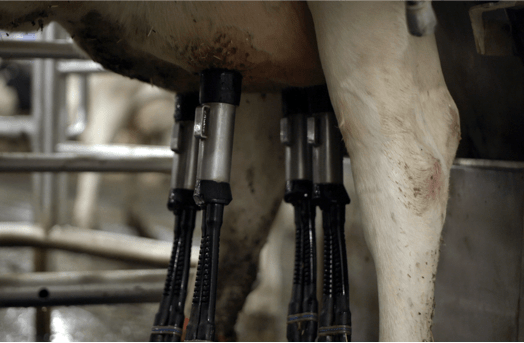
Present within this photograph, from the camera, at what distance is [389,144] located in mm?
608

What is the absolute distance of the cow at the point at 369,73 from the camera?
604 millimetres

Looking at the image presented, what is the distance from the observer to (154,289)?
1.08 meters

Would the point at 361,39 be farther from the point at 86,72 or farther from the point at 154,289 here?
the point at 86,72

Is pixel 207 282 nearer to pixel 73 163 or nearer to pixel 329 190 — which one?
pixel 329 190

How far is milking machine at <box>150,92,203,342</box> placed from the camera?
738mm

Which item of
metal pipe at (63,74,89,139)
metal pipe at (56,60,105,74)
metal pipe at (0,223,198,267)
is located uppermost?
metal pipe at (63,74,89,139)

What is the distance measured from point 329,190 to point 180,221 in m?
0.24

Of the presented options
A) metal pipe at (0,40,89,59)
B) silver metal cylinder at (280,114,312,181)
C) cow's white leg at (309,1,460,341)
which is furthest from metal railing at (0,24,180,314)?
cow's white leg at (309,1,460,341)

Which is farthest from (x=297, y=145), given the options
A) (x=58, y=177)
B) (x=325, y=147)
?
(x=58, y=177)

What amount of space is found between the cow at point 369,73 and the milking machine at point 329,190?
0.31ft

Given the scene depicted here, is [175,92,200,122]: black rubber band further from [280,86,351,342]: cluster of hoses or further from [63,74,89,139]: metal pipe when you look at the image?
[63,74,89,139]: metal pipe

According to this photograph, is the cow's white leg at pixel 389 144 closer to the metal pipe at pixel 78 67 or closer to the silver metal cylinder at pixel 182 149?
the silver metal cylinder at pixel 182 149

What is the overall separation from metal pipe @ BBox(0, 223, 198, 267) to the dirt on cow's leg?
0.47m

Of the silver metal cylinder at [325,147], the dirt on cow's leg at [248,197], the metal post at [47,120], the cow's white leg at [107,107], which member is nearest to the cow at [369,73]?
the silver metal cylinder at [325,147]
